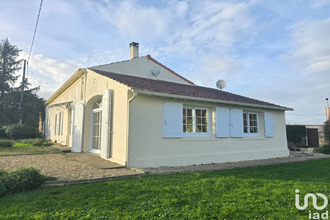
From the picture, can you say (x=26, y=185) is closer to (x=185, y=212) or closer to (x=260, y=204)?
(x=185, y=212)

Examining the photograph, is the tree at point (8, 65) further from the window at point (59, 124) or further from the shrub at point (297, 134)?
the shrub at point (297, 134)

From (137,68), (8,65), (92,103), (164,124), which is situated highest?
(8,65)

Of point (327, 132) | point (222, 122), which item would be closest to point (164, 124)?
point (222, 122)

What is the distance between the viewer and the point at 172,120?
748cm

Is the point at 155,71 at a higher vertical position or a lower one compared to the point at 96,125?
higher

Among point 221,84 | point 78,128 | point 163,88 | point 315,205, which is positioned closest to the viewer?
point 315,205

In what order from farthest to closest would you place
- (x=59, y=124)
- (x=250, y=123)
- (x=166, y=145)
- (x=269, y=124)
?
(x=59, y=124) < (x=269, y=124) < (x=250, y=123) < (x=166, y=145)

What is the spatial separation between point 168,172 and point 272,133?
7.48m

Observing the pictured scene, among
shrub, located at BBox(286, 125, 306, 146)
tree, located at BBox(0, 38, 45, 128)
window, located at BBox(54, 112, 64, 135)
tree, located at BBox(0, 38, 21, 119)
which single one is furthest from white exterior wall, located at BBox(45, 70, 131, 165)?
tree, located at BBox(0, 38, 21, 119)

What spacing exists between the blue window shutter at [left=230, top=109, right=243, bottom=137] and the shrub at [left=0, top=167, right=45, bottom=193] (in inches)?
292

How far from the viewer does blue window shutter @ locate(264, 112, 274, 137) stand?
34.6ft

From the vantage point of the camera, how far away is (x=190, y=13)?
858 cm

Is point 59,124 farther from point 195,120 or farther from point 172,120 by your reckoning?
point 195,120

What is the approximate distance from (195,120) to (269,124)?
4.81 meters
